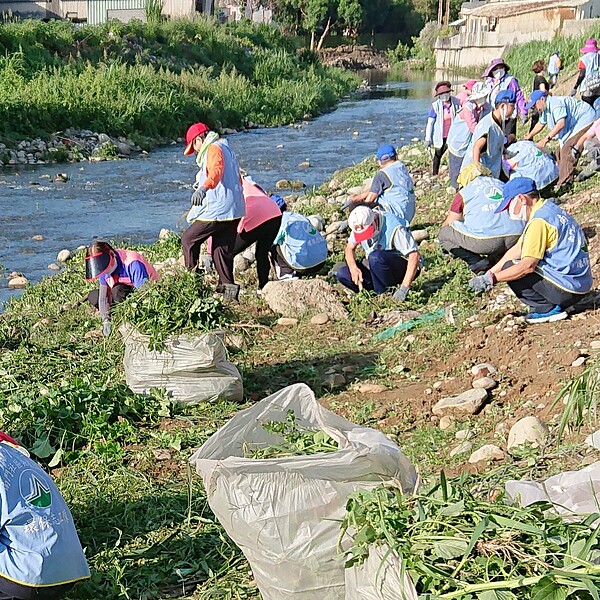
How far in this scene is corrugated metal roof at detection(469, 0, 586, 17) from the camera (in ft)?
129

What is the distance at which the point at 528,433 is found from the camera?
15.0 ft

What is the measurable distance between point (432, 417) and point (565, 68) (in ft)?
63.4

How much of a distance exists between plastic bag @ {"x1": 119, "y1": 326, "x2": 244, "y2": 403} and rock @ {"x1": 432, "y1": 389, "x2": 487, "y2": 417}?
127 cm

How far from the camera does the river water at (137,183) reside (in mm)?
11734

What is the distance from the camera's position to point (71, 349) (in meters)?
6.82

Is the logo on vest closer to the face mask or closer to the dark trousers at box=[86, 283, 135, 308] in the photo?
the dark trousers at box=[86, 283, 135, 308]

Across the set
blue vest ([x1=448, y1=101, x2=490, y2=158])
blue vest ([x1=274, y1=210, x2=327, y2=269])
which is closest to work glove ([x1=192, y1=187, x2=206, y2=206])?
blue vest ([x1=274, y1=210, x2=327, y2=269])

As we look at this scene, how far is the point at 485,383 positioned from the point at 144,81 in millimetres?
18781

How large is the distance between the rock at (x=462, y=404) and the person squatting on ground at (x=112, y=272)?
86.6 inches

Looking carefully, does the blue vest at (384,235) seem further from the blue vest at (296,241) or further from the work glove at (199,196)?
the work glove at (199,196)

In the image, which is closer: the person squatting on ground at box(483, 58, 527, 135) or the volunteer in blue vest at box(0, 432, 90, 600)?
the volunteer in blue vest at box(0, 432, 90, 600)

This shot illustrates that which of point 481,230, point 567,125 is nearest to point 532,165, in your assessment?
point 567,125

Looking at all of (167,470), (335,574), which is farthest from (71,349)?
(335,574)

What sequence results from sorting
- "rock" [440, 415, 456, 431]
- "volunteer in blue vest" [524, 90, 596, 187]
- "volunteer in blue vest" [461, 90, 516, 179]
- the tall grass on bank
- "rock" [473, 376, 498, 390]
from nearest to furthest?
"rock" [440, 415, 456, 431]
"rock" [473, 376, 498, 390]
"volunteer in blue vest" [461, 90, 516, 179]
"volunteer in blue vest" [524, 90, 596, 187]
the tall grass on bank
